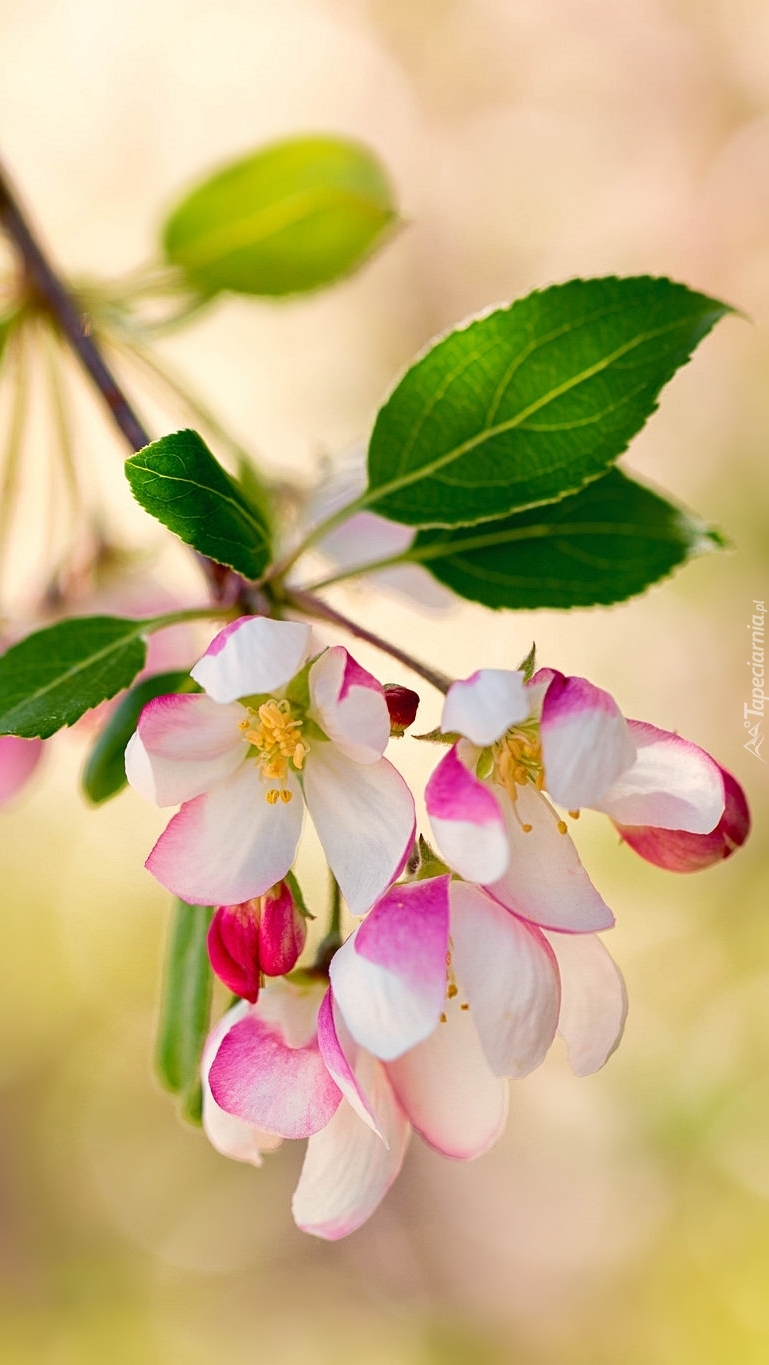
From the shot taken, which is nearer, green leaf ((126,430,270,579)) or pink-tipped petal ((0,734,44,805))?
green leaf ((126,430,270,579))

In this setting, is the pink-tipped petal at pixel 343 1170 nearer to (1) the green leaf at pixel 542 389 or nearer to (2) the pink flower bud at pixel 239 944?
(2) the pink flower bud at pixel 239 944

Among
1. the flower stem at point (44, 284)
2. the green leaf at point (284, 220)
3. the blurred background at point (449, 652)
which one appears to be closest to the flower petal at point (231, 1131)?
the flower stem at point (44, 284)

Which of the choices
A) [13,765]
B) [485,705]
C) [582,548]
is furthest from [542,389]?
[13,765]

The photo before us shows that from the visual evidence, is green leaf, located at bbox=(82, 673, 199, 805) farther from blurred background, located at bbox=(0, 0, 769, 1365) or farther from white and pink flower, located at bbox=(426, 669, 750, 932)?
blurred background, located at bbox=(0, 0, 769, 1365)

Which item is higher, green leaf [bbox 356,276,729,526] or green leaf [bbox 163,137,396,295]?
green leaf [bbox 163,137,396,295]

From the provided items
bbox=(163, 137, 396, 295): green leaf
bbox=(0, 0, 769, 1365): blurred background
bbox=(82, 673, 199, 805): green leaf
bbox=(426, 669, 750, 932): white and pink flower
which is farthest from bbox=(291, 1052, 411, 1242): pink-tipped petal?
bbox=(0, 0, 769, 1365): blurred background

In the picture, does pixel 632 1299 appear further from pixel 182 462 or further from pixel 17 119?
Answer: pixel 17 119

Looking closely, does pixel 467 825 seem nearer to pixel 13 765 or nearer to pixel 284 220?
pixel 13 765
